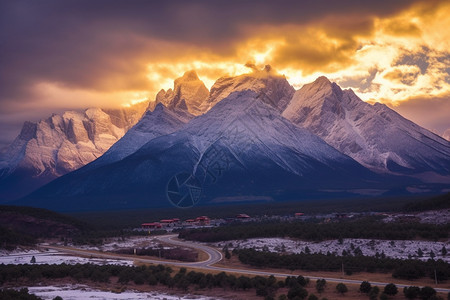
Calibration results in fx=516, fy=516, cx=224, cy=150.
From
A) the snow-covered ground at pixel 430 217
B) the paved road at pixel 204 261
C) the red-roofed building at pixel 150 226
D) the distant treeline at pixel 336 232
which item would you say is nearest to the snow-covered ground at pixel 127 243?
the paved road at pixel 204 261

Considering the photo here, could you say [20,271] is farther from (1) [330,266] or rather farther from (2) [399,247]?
(2) [399,247]

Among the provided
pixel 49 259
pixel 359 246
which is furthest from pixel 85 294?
pixel 359 246

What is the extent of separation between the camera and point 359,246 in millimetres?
90438

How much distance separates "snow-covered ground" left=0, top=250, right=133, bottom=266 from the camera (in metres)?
84.9

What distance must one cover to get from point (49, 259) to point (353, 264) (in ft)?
167

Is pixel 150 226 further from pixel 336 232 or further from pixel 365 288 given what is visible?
pixel 365 288

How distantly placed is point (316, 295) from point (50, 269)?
126ft

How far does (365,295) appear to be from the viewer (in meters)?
55.7

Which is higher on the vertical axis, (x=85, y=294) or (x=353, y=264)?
(x=353, y=264)

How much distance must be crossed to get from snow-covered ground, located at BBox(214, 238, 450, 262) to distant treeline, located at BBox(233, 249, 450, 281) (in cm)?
827

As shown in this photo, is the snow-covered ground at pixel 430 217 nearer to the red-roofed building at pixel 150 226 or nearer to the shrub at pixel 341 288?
the shrub at pixel 341 288

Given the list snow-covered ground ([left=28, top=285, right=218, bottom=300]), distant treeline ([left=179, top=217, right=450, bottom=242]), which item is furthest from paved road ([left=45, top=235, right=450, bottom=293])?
snow-covered ground ([left=28, top=285, right=218, bottom=300])

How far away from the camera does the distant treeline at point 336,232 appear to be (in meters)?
93.7

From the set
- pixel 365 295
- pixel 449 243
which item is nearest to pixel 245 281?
pixel 365 295
